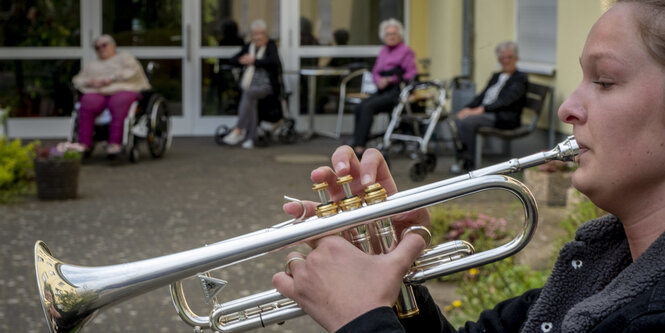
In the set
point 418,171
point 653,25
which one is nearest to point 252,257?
point 653,25

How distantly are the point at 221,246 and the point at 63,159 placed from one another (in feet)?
25.6

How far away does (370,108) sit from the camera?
39.0 ft

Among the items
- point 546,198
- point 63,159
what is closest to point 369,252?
point 546,198

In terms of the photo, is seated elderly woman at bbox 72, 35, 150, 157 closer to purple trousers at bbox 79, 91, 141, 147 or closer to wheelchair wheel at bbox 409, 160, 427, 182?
purple trousers at bbox 79, 91, 141, 147

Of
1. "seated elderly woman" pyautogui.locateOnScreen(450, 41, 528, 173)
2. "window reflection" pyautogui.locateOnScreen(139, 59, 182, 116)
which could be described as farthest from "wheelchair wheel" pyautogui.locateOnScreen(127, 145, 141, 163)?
"seated elderly woman" pyautogui.locateOnScreen(450, 41, 528, 173)

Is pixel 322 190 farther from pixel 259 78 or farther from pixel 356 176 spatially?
pixel 259 78

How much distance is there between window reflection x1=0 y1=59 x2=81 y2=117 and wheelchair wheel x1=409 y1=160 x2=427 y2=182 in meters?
6.20

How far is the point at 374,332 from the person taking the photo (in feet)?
5.22

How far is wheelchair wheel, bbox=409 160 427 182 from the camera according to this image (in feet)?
33.6

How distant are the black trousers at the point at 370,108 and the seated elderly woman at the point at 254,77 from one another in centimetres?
198

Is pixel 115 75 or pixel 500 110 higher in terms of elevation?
pixel 115 75

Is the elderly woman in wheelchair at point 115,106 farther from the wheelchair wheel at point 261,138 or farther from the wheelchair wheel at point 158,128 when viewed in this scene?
the wheelchair wheel at point 261,138

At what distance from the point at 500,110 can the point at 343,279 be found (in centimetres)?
933

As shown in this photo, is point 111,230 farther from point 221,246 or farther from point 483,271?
point 221,246
